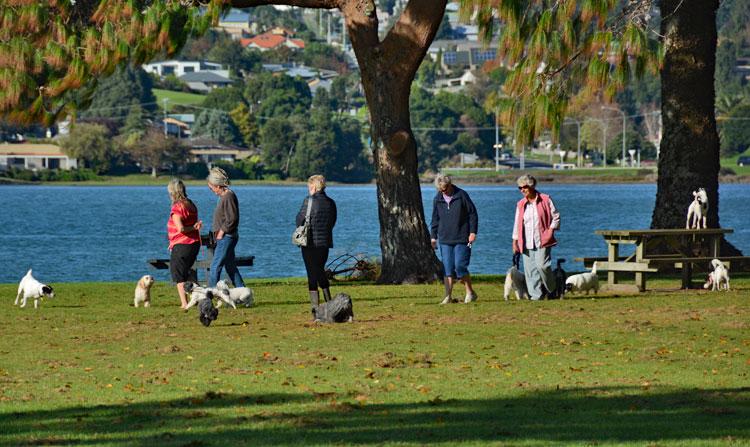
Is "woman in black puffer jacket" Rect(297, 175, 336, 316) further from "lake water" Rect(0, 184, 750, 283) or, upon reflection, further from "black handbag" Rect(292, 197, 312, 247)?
"lake water" Rect(0, 184, 750, 283)

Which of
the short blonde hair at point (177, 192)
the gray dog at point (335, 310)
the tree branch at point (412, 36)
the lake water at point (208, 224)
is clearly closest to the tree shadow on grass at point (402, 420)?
the gray dog at point (335, 310)

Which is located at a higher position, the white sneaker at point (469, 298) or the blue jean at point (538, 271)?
the blue jean at point (538, 271)

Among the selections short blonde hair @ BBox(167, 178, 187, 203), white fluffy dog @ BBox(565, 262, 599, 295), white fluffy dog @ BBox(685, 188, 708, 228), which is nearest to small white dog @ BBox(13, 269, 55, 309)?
short blonde hair @ BBox(167, 178, 187, 203)

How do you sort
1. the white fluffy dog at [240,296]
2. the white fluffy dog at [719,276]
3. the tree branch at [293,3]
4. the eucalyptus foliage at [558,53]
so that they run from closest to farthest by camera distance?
the white fluffy dog at [240,296] → the white fluffy dog at [719,276] → the eucalyptus foliage at [558,53] → the tree branch at [293,3]

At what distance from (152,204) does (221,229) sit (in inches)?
4356

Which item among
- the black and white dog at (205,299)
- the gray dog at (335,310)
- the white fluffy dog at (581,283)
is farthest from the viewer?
the white fluffy dog at (581,283)

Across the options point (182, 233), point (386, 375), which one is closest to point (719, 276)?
point (182, 233)

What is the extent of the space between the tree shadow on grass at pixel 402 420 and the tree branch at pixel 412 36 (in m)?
12.4

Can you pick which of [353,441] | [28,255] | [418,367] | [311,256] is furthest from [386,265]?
[28,255]

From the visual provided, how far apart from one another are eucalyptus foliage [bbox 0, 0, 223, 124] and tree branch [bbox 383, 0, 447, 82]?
112 inches

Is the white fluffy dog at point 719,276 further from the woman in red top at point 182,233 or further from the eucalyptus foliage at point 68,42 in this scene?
the eucalyptus foliage at point 68,42

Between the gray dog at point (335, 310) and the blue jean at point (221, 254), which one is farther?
the blue jean at point (221, 254)

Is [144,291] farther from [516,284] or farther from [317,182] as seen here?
[516,284]

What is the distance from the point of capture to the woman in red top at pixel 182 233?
17.3 metres
